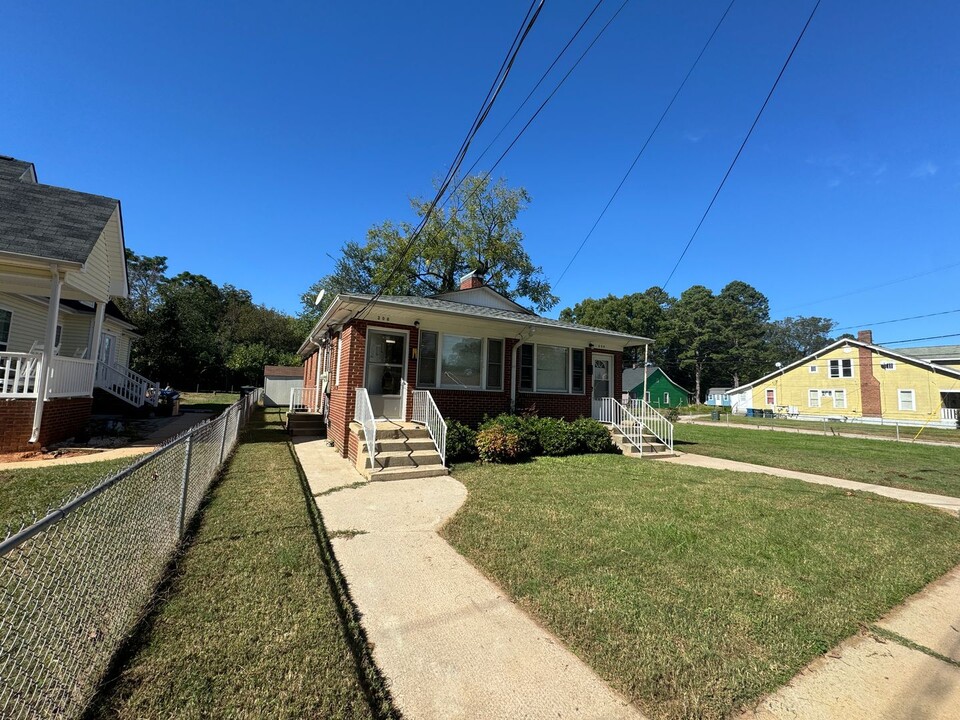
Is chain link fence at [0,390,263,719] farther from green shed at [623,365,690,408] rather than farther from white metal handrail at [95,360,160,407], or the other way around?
green shed at [623,365,690,408]

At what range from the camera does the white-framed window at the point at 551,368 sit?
1140cm

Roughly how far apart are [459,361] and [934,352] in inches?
1656

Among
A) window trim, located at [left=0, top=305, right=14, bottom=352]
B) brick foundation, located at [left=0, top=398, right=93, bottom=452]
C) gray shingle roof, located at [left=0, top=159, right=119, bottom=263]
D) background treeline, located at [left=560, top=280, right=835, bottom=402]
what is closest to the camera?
brick foundation, located at [left=0, top=398, right=93, bottom=452]

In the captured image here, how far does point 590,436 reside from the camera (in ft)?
33.9

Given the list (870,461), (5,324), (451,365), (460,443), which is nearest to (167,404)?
(5,324)

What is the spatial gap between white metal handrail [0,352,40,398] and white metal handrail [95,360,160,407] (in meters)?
6.05

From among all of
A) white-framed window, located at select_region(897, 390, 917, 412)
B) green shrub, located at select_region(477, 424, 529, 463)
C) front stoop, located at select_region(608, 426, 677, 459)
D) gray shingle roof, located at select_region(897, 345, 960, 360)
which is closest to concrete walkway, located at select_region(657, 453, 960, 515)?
front stoop, located at select_region(608, 426, 677, 459)

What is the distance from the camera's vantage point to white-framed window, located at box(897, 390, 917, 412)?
28719 millimetres

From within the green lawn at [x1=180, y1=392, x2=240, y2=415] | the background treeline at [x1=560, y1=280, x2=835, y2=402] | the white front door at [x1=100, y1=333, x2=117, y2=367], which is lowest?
the green lawn at [x1=180, y1=392, x2=240, y2=415]

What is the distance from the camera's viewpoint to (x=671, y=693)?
2.27m

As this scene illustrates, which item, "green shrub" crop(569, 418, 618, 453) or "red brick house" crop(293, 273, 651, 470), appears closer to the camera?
"red brick house" crop(293, 273, 651, 470)

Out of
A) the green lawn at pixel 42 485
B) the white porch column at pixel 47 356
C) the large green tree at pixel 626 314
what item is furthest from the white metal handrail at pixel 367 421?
the large green tree at pixel 626 314

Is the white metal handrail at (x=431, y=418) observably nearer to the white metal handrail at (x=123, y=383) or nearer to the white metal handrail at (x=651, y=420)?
the white metal handrail at (x=651, y=420)

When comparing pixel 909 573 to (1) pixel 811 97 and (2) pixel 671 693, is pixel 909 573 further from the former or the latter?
(1) pixel 811 97
